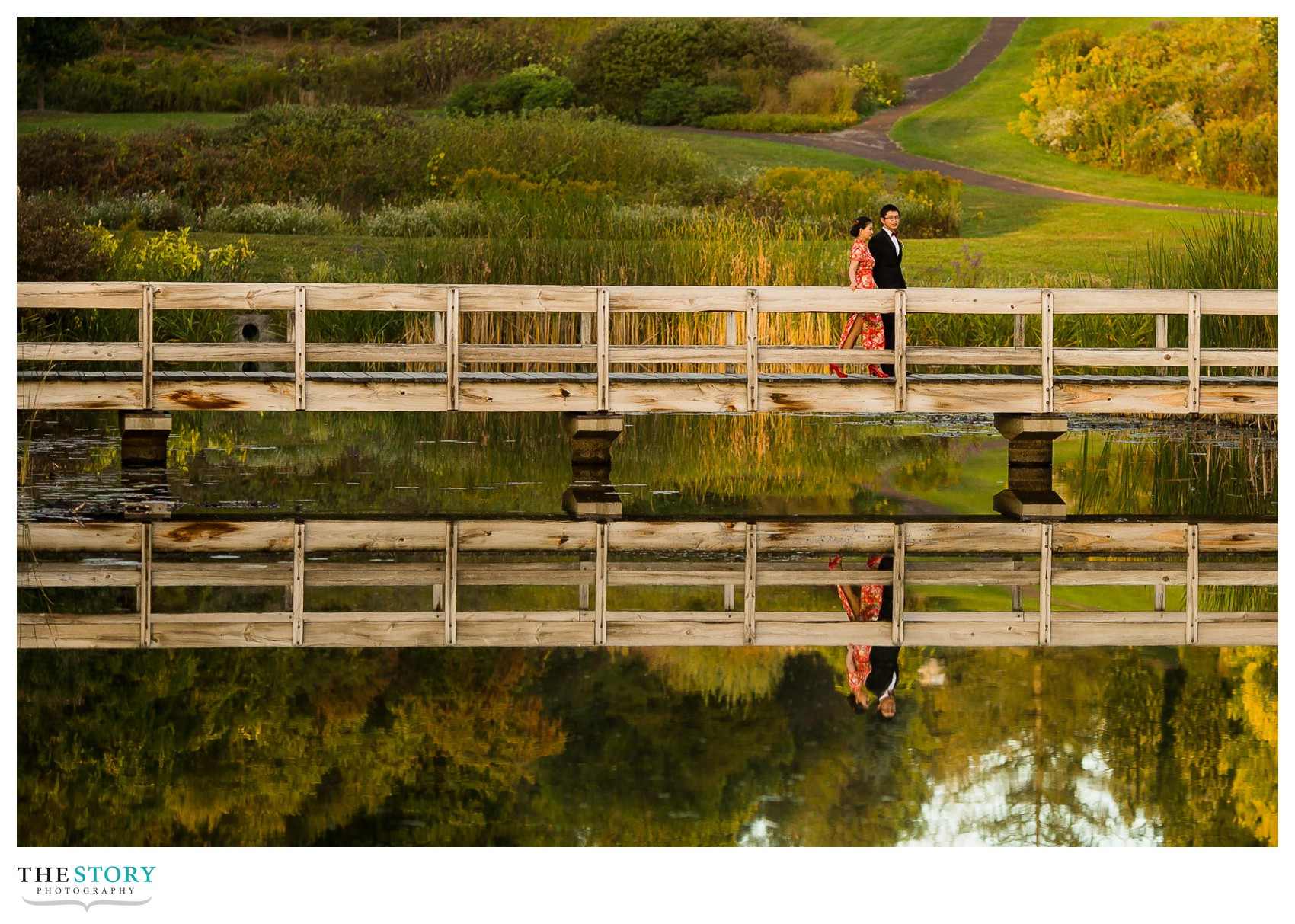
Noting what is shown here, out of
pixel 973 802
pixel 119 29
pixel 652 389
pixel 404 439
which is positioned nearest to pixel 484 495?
pixel 652 389

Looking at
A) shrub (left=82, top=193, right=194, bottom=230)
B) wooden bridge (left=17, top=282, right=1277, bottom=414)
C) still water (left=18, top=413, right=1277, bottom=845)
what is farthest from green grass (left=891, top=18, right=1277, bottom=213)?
still water (left=18, top=413, right=1277, bottom=845)

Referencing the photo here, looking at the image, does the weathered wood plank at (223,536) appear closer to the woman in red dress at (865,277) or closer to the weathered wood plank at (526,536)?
the weathered wood plank at (526,536)

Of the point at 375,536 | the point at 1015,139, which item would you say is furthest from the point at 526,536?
the point at 1015,139

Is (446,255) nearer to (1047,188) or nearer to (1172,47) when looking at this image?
(1047,188)

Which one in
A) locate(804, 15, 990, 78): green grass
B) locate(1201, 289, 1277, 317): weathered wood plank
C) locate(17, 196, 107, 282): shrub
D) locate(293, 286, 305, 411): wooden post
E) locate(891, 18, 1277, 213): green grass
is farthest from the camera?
locate(804, 15, 990, 78): green grass

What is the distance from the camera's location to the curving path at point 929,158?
119ft

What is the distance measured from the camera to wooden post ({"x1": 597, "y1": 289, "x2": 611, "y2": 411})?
14.3m

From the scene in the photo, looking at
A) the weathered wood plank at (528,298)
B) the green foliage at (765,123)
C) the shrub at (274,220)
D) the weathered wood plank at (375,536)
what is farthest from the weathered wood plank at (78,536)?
the green foliage at (765,123)

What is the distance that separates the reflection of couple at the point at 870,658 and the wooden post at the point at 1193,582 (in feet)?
4.74

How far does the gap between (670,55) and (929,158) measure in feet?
23.4

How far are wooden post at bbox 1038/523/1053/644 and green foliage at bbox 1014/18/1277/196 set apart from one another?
87.3 ft

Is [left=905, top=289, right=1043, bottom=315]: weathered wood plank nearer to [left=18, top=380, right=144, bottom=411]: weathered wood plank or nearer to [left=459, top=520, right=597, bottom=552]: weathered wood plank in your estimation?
[left=459, top=520, right=597, bottom=552]: weathered wood plank

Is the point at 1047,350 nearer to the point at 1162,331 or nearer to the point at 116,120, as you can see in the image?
the point at 1162,331

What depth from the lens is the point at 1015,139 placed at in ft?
139
